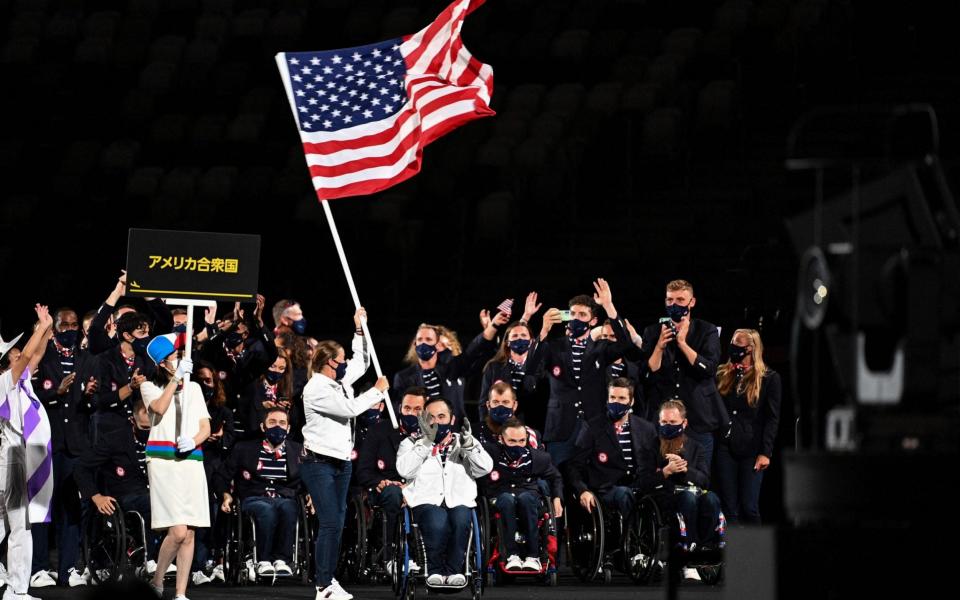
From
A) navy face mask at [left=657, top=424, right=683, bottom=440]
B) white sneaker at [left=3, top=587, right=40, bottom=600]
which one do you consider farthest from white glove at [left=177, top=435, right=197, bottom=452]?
navy face mask at [left=657, top=424, right=683, bottom=440]

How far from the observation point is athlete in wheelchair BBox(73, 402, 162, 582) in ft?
39.2

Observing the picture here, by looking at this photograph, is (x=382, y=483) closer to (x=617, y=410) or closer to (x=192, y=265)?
(x=617, y=410)

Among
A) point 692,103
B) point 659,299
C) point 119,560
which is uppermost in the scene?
point 692,103

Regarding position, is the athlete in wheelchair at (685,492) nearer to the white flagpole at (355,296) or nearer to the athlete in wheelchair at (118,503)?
the white flagpole at (355,296)

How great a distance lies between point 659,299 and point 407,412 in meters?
4.20

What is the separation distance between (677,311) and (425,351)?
1788mm

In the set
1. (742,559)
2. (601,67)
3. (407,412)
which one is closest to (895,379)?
(742,559)

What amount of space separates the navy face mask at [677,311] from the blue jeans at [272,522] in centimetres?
295

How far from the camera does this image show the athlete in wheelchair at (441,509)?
436 inches

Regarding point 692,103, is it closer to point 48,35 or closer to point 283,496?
point 283,496

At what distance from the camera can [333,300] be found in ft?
56.1

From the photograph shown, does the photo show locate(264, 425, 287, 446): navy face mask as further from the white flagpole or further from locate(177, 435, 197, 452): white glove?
locate(177, 435, 197, 452): white glove

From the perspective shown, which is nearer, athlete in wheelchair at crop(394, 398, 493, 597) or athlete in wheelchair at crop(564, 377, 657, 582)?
athlete in wheelchair at crop(394, 398, 493, 597)

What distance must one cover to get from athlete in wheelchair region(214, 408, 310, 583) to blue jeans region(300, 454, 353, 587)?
130 centimetres
